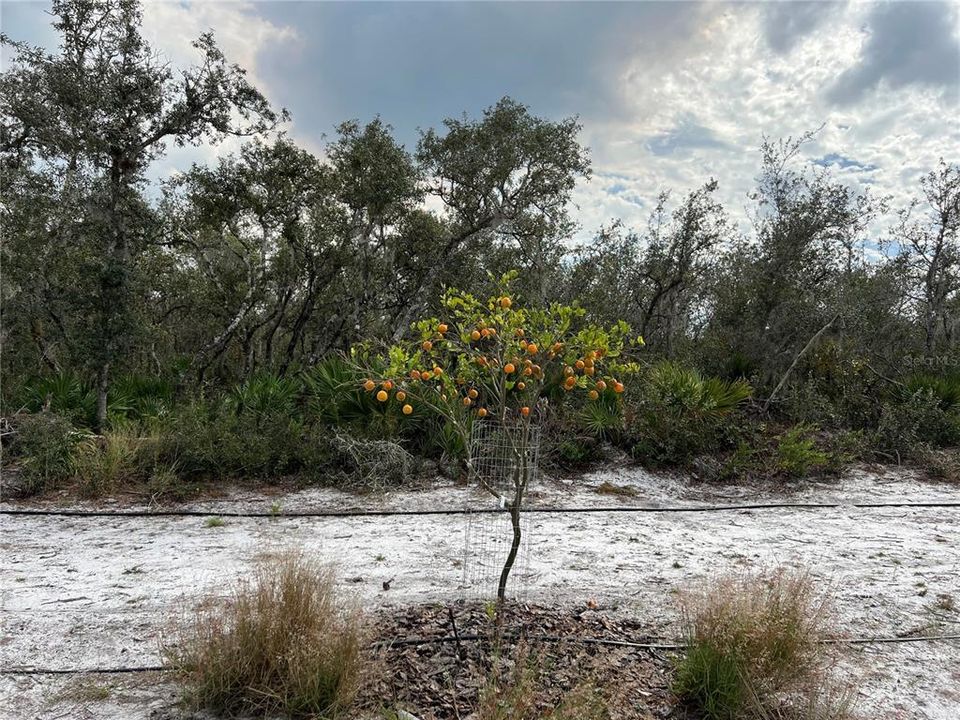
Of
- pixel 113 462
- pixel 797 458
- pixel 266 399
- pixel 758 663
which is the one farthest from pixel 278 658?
pixel 797 458

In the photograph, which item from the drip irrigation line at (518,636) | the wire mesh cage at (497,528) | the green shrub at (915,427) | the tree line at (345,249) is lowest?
the drip irrigation line at (518,636)

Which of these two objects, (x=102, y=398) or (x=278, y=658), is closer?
(x=278, y=658)

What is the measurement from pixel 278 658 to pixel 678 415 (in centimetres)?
551

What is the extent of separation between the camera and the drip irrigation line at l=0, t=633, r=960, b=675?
2.38 meters

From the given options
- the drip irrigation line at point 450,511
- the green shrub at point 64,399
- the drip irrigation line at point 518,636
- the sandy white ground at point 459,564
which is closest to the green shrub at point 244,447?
the sandy white ground at point 459,564

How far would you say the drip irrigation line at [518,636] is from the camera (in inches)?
93.7

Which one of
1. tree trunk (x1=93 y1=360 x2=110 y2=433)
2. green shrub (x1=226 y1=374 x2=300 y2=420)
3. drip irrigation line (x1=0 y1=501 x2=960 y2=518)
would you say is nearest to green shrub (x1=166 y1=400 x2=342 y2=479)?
green shrub (x1=226 y1=374 x2=300 y2=420)

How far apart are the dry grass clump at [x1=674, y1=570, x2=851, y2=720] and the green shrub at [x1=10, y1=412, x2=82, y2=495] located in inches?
214

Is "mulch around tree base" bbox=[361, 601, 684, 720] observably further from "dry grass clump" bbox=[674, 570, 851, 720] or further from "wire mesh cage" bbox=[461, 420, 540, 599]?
"wire mesh cage" bbox=[461, 420, 540, 599]

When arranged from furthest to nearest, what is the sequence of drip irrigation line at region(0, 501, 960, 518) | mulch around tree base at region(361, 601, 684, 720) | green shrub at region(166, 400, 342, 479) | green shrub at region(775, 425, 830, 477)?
1. green shrub at region(775, 425, 830, 477)
2. green shrub at region(166, 400, 342, 479)
3. drip irrigation line at region(0, 501, 960, 518)
4. mulch around tree base at region(361, 601, 684, 720)

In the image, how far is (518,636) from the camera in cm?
259

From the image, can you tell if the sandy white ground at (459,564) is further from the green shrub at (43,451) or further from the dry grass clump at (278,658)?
the green shrub at (43,451)

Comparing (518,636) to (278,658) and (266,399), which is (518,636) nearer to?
(278,658)

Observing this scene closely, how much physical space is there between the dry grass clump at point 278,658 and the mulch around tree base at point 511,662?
6.4 inches
